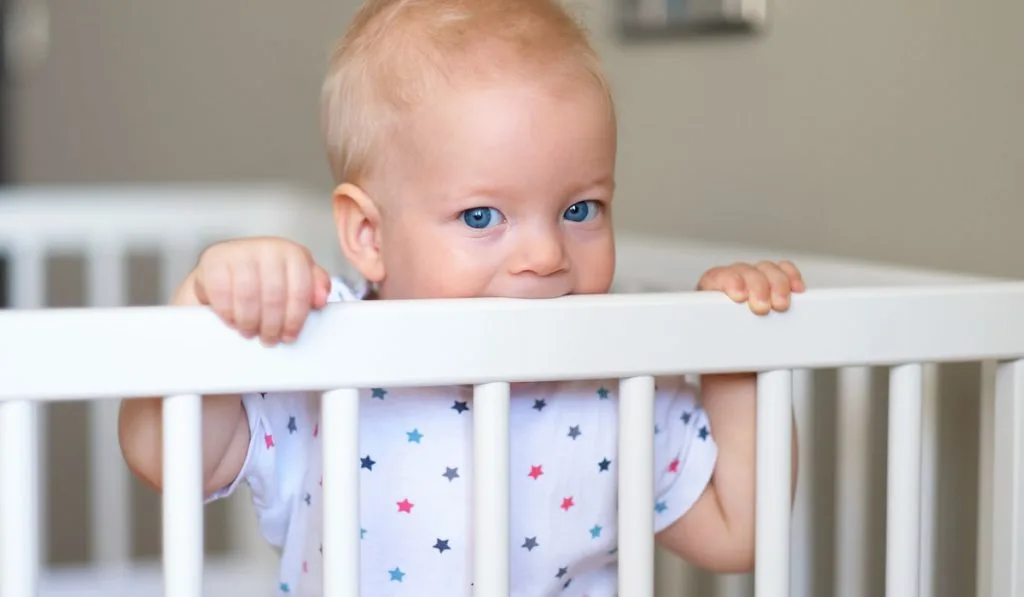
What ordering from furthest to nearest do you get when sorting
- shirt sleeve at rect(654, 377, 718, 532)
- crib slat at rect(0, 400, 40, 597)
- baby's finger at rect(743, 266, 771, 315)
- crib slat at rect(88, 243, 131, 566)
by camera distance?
crib slat at rect(88, 243, 131, 566)
shirt sleeve at rect(654, 377, 718, 532)
baby's finger at rect(743, 266, 771, 315)
crib slat at rect(0, 400, 40, 597)

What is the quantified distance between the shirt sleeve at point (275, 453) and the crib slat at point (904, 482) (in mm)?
390

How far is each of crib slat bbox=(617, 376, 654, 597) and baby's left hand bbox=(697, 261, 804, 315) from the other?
7cm

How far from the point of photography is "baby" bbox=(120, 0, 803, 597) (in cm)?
95

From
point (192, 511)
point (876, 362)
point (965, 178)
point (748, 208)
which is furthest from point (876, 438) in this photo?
point (192, 511)

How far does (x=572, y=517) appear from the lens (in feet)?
3.29

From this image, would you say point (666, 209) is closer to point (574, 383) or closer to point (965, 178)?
point (965, 178)

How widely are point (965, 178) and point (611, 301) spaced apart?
0.54 m

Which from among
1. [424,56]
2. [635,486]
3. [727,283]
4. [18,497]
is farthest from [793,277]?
[18,497]

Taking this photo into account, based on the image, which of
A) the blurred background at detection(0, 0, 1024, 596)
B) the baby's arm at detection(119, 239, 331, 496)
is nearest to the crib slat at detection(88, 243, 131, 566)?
the blurred background at detection(0, 0, 1024, 596)

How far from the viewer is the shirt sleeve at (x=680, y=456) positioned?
1.06 meters

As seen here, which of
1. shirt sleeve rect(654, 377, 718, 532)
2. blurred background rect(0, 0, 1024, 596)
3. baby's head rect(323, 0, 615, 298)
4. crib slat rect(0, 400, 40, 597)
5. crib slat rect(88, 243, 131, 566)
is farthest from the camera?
crib slat rect(88, 243, 131, 566)

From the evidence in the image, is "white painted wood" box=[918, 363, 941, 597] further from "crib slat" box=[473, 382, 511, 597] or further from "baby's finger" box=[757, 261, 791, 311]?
"crib slat" box=[473, 382, 511, 597]

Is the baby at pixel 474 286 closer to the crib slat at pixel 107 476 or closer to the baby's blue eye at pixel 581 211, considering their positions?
the baby's blue eye at pixel 581 211

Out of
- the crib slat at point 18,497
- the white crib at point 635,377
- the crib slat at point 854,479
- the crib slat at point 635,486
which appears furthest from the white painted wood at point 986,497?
the crib slat at point 18,497
